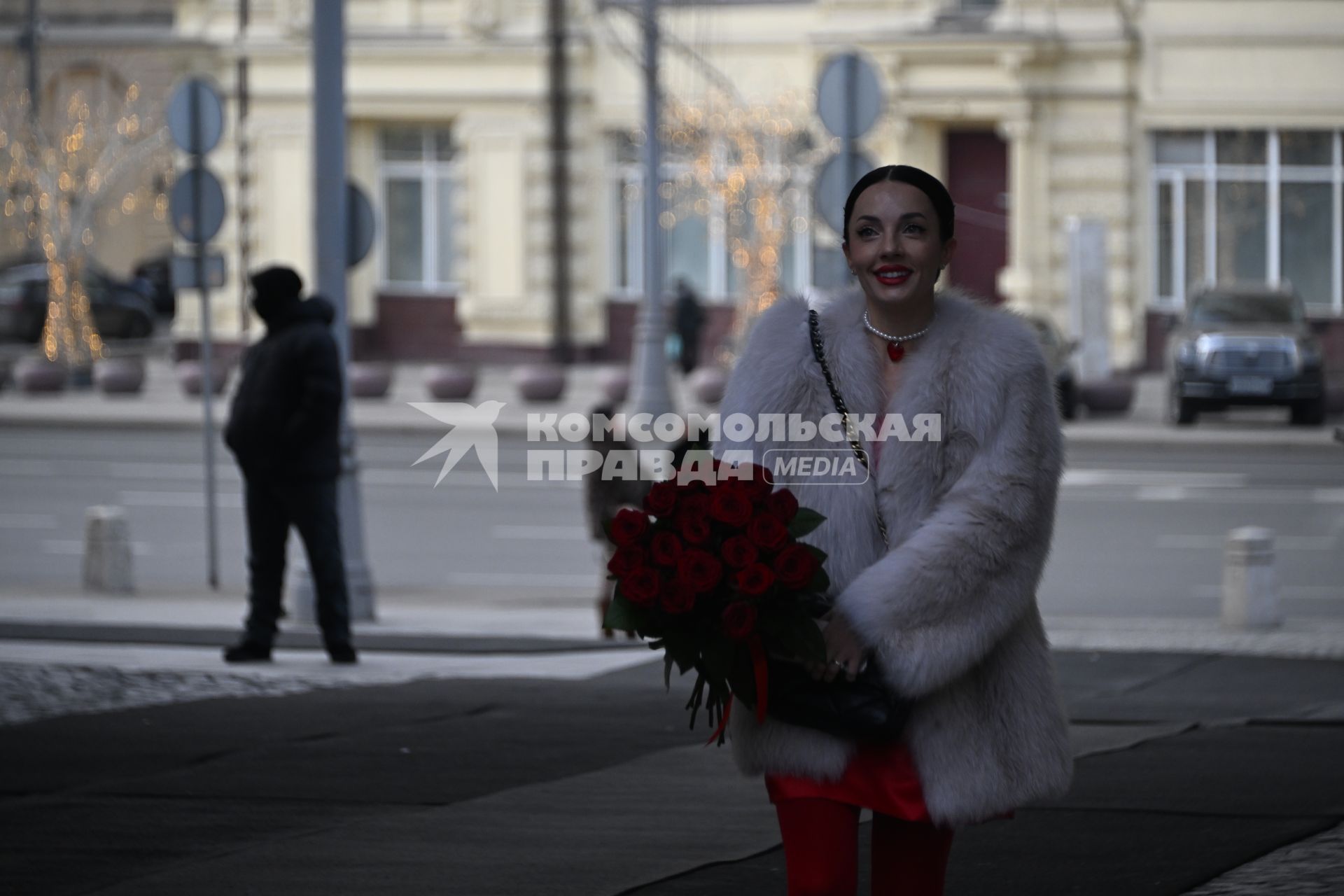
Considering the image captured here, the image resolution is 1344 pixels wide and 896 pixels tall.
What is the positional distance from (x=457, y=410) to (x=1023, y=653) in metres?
25.7

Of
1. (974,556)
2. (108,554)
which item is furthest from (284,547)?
(974,556)

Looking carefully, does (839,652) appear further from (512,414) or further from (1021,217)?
(1021,217)

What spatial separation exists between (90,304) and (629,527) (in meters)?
40.0

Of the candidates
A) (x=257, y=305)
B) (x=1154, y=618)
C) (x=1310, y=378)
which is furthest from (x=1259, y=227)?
(x=257, y=305)

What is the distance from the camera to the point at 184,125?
14977 mm

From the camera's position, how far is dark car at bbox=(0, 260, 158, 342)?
40688 mm

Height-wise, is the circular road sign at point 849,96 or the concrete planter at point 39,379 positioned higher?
the circular road sign at point 849,96

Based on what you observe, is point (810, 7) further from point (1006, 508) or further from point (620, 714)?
point (1006, 508)

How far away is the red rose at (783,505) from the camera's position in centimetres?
408

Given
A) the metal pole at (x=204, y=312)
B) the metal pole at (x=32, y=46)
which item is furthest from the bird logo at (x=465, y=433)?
the metal pole at (x=32, y=46)

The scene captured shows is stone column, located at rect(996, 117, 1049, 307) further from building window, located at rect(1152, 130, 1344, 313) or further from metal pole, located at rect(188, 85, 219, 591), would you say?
metal pole, located at rect(188, 85, 219, 591)

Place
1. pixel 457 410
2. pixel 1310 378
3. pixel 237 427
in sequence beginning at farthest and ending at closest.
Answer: pixel 457 410 < pixel 1310 378 < pixel 237 427

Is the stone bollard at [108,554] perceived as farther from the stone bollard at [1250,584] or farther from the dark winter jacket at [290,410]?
the stone bollard at [1250,584]

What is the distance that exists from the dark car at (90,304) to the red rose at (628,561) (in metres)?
37.1
